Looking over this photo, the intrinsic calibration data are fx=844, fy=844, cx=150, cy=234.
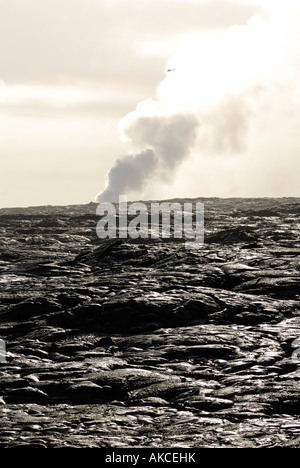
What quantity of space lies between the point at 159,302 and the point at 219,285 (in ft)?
19.2

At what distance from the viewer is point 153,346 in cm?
3097

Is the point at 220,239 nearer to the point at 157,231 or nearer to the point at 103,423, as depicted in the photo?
the point at 157,231

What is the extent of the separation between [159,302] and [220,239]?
71.8 feet

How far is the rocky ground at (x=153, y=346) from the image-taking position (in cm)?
2159

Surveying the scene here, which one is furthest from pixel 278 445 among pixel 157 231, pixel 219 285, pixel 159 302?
pixel 157 231

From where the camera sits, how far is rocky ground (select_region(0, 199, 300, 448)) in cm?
2159

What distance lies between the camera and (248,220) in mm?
77688

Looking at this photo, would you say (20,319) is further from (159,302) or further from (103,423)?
(103,423)

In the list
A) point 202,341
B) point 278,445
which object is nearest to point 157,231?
point 202,341

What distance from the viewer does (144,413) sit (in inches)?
908

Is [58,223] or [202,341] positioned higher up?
[58,223]

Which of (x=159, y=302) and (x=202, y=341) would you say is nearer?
(x=202, y=341)
